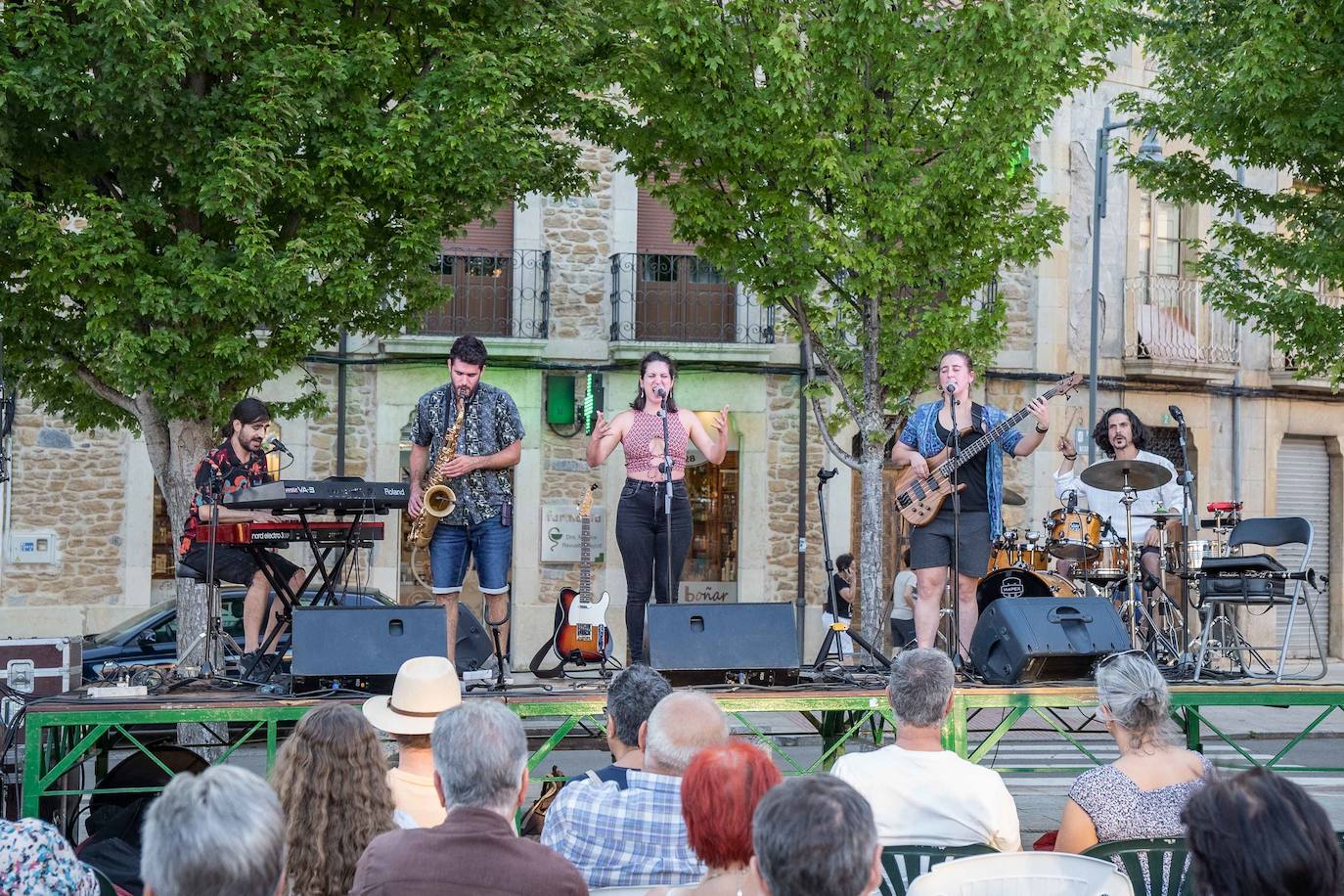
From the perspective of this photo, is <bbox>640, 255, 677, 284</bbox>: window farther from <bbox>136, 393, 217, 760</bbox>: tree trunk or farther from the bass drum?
<bbox>136, 393, 217, 760</bbox>: tree trunk

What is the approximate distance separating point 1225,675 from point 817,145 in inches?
226

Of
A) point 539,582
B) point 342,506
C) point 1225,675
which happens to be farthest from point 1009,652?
point 539,582

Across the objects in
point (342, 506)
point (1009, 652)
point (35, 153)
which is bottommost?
point (1009, 652)

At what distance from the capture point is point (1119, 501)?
965 centimetres

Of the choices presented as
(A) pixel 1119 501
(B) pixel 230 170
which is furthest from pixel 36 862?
(A) pixel 1119 501

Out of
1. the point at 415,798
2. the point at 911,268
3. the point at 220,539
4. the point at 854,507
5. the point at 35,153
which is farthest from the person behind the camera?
the point at 854,507

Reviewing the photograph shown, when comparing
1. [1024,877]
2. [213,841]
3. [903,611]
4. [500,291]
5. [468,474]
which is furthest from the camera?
[500,291]

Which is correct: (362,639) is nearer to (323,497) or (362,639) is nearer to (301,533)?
(323,497)

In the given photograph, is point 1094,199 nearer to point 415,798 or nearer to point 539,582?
point 539,582

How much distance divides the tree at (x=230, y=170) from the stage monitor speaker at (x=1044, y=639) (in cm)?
474

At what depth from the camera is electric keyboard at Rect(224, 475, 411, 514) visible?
6641 mm

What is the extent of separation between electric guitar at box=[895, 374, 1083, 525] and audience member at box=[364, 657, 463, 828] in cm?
349

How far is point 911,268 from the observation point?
1266 cm

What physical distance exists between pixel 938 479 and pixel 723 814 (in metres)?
4.79
